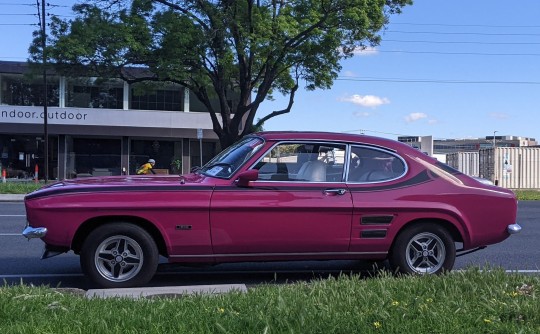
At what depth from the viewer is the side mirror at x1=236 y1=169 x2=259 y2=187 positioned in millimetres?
5961

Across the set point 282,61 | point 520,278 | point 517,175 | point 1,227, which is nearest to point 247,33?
point 282,61

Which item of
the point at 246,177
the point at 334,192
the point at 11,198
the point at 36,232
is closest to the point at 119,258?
the point at 36,232

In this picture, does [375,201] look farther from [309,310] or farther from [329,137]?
[309,310]

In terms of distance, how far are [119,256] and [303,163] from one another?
2.24 m

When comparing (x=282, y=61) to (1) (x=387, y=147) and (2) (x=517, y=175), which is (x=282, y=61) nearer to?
(2) (x=517, y=175)

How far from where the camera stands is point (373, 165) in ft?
21.6

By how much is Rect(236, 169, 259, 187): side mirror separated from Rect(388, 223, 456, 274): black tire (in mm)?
1783

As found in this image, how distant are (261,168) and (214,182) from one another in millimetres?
554

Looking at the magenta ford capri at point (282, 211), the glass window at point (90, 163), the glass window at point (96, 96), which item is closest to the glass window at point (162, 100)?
the glass window at point (96, 96)

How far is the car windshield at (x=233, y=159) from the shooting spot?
6.32m

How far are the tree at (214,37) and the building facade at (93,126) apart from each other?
37.3 feet

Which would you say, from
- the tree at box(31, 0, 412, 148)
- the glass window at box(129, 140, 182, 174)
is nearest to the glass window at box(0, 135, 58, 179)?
the glass window at box(129, 140, 182, 174)

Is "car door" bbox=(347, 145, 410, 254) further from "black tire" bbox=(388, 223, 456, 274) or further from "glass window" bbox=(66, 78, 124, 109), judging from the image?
"glass window" bbox=(66, 78, 124, 109)

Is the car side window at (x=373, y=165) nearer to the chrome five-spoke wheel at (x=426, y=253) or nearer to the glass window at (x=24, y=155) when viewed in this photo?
the chrome five-spoke wheel at (x=426, y=253)
